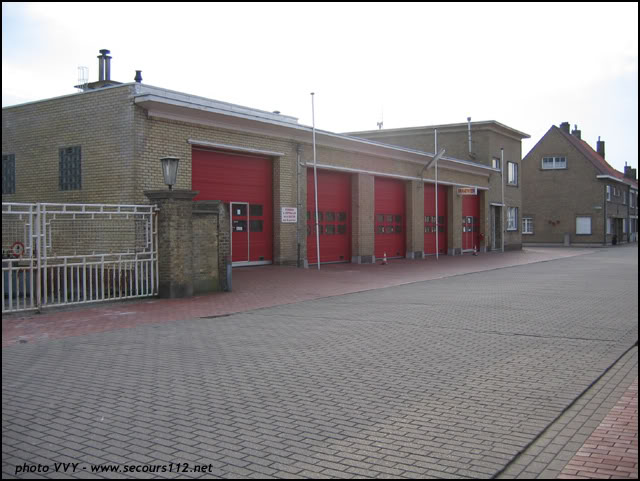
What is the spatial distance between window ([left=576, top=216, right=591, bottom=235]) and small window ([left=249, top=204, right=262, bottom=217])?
43188 mm

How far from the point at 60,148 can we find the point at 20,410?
14.3 meters

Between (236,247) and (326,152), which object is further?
(326,152)

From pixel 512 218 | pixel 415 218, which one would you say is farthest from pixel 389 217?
pixel 512 218

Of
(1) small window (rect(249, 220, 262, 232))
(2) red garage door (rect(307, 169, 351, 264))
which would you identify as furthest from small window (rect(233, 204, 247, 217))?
(2) red garage door (rect(307, 169, 351, 264))

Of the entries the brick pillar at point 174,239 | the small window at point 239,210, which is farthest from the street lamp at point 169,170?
the small window at point 239,210

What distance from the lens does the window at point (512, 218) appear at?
42.1 metres

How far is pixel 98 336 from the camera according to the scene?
9406 mm

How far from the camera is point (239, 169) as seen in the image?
2034 centimetres

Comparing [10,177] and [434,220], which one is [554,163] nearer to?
[434,220]

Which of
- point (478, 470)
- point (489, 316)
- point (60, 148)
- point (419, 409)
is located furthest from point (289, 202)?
point (478, 470)

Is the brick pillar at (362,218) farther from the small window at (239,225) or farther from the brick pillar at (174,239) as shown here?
the brick pillar at (174,239)

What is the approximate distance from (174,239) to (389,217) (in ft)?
53.5

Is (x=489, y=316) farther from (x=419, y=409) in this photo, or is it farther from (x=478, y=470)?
(x=478, y=470)

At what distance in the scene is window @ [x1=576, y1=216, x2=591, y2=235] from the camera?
56.6 m
